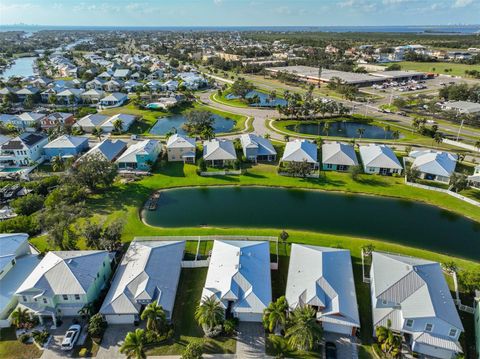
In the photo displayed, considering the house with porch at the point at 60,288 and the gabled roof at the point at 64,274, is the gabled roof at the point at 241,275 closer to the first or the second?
the house with porch at the point at 60,288

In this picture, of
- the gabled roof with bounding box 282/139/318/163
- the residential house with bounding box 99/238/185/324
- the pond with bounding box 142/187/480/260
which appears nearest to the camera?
the residential house with bounding box 99/238/185/324

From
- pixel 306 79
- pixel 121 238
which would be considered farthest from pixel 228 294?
pixel 306 79

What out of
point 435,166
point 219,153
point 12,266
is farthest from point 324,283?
point 435,166

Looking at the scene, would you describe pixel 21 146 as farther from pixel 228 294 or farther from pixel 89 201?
pixel 228 294

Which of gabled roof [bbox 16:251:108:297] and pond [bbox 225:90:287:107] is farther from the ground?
pond [bbox 225:90:287:107]

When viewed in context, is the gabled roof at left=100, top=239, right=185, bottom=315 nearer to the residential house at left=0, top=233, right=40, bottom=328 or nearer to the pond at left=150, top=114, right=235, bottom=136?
the residential house at left=0, top=233, right=40, bottom=328

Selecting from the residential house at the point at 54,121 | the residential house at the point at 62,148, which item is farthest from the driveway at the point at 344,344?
the residential house at the point at 54,121

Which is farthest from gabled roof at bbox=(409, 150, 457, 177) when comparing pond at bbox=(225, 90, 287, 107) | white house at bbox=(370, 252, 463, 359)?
pond at bbox=(225, 90, 287, 107)
